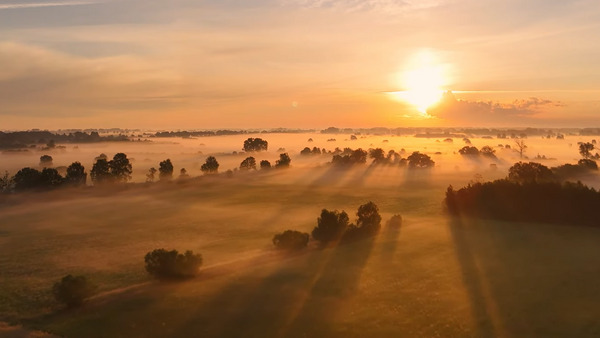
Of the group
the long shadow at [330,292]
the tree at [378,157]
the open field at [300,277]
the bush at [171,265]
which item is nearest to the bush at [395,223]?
the open field at [300,277]

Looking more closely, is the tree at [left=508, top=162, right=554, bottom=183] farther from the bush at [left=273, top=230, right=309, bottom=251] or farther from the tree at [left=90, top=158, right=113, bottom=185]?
the tree at [left=90, top=158, right=113, bottom=185]

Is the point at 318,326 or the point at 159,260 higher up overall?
the point at 159,260

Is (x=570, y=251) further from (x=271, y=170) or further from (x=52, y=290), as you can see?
(x=271, y=170)

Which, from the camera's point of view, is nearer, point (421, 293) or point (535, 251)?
point (421, 293)

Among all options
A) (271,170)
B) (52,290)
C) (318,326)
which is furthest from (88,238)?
(271,170)

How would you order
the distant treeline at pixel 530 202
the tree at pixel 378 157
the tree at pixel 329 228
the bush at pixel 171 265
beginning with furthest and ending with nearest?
the tree at pixel 378 157, the distant treeline at pixel 530 202, the tree at pixel 329 228, the bush at pixel 171 265

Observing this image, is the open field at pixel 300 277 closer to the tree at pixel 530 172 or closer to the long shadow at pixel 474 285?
the long shadow at pixel 474 285
